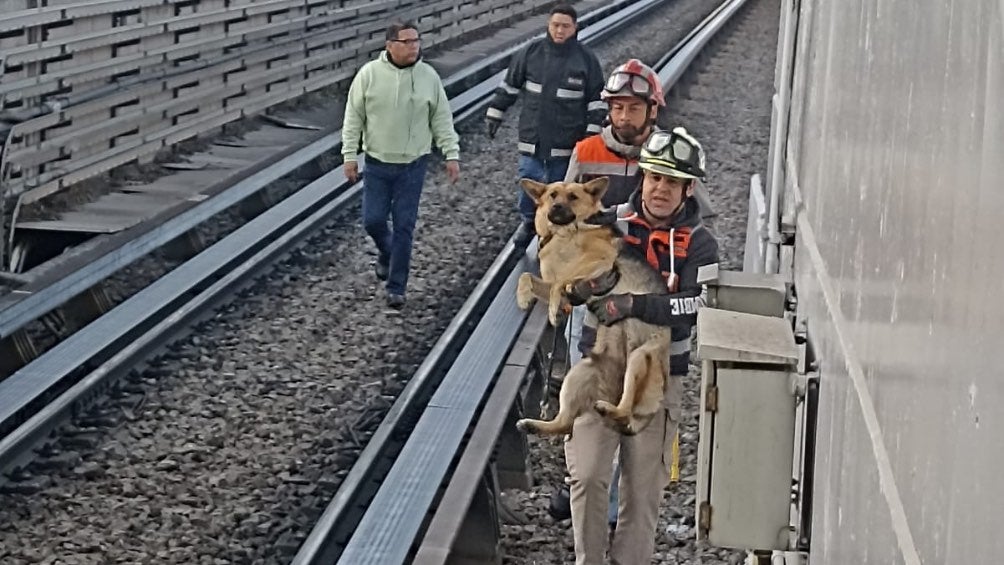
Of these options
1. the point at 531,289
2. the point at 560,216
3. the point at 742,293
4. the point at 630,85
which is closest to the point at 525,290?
the point at 531,289

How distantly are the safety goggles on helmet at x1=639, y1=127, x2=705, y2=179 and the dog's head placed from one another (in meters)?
0.60

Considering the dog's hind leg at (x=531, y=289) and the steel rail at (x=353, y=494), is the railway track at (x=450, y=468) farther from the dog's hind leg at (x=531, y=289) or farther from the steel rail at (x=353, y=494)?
the dog's hind leg at (x=531, y=289)

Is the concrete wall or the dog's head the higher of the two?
the concrete wall

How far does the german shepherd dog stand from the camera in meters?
5.71

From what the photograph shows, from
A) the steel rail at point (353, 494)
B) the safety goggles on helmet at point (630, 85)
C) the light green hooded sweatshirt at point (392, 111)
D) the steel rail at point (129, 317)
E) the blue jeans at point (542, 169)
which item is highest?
the safety goggles on helmet at point (630, 85)

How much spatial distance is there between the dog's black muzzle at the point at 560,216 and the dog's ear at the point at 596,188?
0.46 feet

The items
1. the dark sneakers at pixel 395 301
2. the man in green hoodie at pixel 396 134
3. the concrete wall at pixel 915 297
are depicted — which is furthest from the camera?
the dark sneakers at pixel 395 301

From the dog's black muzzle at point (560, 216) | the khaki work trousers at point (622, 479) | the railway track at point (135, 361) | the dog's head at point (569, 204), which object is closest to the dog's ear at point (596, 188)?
the dog's head at point (569, 204)

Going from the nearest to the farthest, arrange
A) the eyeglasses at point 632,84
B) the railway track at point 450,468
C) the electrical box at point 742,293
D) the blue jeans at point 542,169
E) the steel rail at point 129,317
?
the electrical box at point 742,293
the eyeglasses at point 632,84
the railway track at point 450,468
the steel rail at point 129,317
the blue jeans at point 542,169

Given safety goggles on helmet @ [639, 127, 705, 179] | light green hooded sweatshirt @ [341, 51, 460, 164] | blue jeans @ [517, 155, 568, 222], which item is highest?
safety goggles on helmet @ [639, 127, 705, 179]

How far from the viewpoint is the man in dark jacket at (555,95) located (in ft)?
33.4

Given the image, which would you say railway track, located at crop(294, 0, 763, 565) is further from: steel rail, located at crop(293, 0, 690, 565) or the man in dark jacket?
the man in dark jacket

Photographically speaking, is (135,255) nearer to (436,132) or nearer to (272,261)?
(272,261)

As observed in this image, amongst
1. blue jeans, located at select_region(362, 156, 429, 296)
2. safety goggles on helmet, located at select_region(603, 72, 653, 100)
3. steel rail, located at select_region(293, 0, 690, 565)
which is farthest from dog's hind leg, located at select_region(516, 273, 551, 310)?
blue jeans, located at select_region(362, 156, 429, 296)
